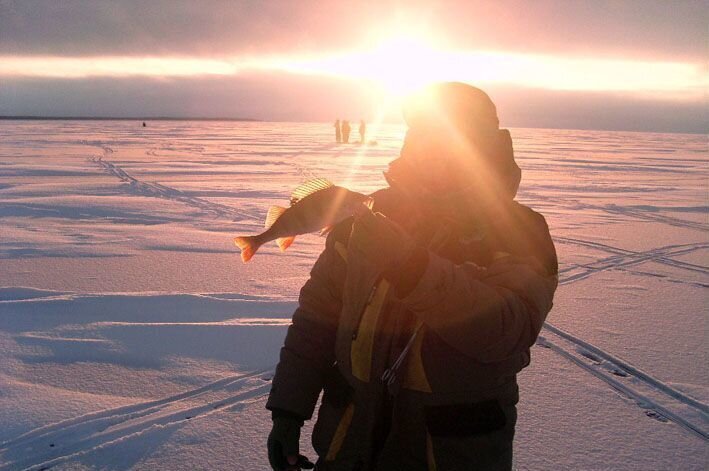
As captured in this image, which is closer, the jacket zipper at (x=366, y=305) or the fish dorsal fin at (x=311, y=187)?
the jacket zipper at (x=366, y=305)

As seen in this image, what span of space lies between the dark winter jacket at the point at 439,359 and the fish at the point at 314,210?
0.47ft

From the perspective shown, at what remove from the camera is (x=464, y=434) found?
1.57 meters

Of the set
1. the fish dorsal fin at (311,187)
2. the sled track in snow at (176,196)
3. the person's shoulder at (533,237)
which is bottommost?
the sled track in snow at (176,196)

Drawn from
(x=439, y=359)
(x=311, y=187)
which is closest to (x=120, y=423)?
(x=311, y=187)

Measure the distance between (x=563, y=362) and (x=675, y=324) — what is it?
4.77ft

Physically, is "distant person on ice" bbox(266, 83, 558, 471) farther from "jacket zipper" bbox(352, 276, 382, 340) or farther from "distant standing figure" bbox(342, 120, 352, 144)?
"distant standing figure" bbox(342, 120, 352, 144)

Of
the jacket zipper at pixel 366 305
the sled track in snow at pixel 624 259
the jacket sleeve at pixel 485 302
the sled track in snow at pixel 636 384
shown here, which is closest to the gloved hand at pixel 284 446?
the jacket zipper at pixel 366 305

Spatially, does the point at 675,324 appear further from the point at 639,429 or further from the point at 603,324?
the point at 639,429

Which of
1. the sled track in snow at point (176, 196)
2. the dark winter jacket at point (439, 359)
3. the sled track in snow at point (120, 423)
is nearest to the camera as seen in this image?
the dark winter jacket at point (439, 359)

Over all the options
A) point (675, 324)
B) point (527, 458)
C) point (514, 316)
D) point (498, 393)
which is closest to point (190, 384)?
point (527, 458)

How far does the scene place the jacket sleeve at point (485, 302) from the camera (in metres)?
1.32

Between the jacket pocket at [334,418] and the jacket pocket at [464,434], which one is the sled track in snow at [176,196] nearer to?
the jacket pocket at [334,418]

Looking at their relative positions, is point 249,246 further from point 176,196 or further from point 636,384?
point 176,196

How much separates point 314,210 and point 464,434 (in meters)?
0.80
